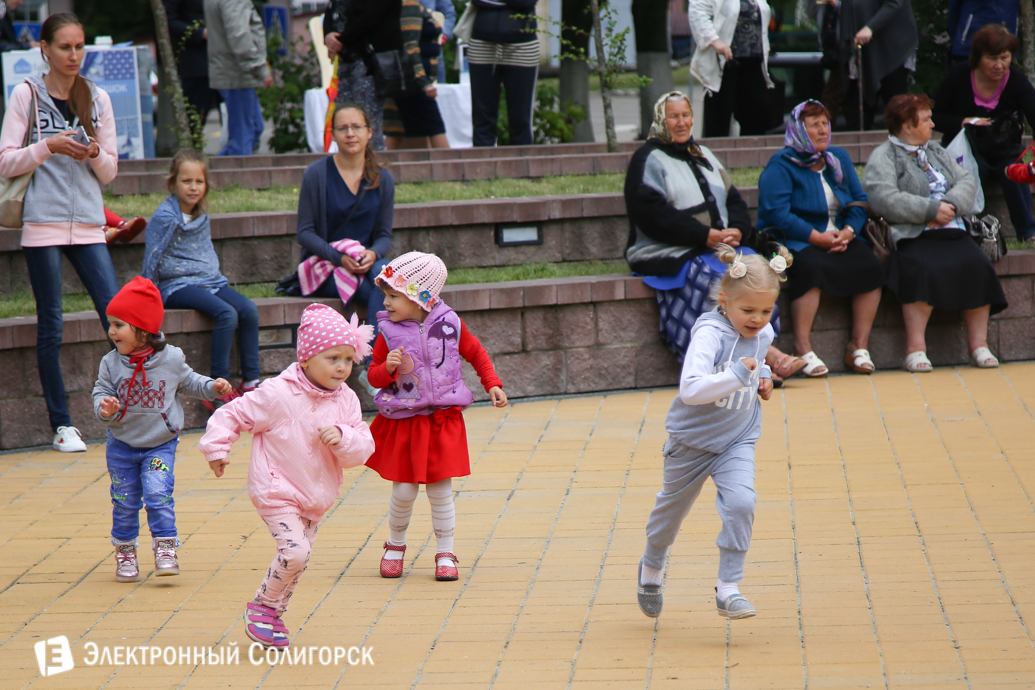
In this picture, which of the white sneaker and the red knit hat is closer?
the red knit hat

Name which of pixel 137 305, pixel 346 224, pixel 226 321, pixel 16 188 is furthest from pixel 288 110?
pixel 137 305

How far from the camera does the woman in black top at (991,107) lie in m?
9.12

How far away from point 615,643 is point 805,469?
241 cm

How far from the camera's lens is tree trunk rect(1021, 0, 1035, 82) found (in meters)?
10.7

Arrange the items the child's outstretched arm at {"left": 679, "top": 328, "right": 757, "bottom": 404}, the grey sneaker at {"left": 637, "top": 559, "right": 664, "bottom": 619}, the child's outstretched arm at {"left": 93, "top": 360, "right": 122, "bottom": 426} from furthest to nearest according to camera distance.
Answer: the child's outstretched arm at {"left": 93, "top": 360, "right": 122, "bottom": 426} → the grey sneaker at {"left": 637, "top": 559, "right": 664, "bottom": 619} → the child's outstretched arm at {"left": 679, "top": 328, "right": 757, "bottom": 404}

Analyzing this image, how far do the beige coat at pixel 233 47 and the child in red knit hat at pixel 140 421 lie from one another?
6.40 metres

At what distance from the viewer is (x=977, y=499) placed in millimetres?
5578

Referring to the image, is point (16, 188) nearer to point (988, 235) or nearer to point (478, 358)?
point (478, 358)

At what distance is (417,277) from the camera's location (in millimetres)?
4898

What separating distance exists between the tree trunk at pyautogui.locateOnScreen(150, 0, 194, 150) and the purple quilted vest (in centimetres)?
616

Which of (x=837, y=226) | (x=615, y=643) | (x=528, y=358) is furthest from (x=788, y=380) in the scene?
(x=615, y=643)

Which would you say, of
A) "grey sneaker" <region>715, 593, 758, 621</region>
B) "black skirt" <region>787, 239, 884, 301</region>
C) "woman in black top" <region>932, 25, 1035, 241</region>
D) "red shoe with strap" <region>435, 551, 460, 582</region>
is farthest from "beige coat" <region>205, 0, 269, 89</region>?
"grey sneaker" <region>715, 593, 758, 621</region>

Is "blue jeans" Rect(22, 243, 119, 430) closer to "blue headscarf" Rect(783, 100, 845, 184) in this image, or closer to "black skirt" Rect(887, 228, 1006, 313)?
"blue headscarf" Rect(783, 100, 845, 184)

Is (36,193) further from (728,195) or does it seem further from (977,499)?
(977,499)
